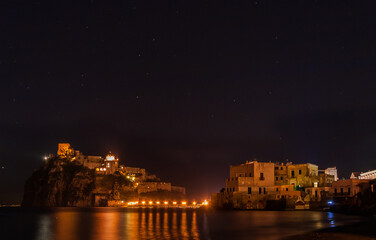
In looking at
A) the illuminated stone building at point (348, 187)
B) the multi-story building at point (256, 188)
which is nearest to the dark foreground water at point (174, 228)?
the illuminated stone building at point (348, 187)

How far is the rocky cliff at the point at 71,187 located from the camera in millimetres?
170625

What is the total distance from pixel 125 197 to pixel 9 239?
143889 mm

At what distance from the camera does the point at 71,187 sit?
17100cm

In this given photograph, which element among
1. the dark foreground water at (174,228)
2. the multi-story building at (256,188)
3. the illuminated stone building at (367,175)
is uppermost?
the illuminated stone building at (367,175)

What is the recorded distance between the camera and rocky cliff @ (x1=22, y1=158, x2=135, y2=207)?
560 ft

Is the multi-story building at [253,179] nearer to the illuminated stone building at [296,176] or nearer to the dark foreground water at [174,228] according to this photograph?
the illuminated stone building at [296,176]

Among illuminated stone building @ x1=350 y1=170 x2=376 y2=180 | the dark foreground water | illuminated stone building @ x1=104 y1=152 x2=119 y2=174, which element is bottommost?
the dark foreground water

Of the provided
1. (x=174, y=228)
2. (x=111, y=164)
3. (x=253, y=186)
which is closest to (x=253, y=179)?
(x=253, y=186)

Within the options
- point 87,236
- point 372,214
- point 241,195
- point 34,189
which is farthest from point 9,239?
point 34,189

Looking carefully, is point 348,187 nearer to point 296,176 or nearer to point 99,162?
point 296,176

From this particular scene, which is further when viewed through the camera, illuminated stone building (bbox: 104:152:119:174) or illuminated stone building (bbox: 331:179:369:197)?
illuminated stone building (bbox: 104:152:119:174)

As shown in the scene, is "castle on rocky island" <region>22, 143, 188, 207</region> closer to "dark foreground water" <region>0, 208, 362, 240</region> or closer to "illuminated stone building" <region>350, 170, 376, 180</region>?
"illuminated stone building" <region>350, 170, 376, 180</region>

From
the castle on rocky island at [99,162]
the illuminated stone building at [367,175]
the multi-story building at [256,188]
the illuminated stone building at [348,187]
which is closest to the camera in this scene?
the illuminated stone building at [348,187]

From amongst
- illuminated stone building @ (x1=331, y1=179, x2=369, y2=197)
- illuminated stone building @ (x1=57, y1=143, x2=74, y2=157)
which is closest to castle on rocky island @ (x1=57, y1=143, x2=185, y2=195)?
illuminated stone building @ (x1=57, y1=143, x2=74, y2=157)
